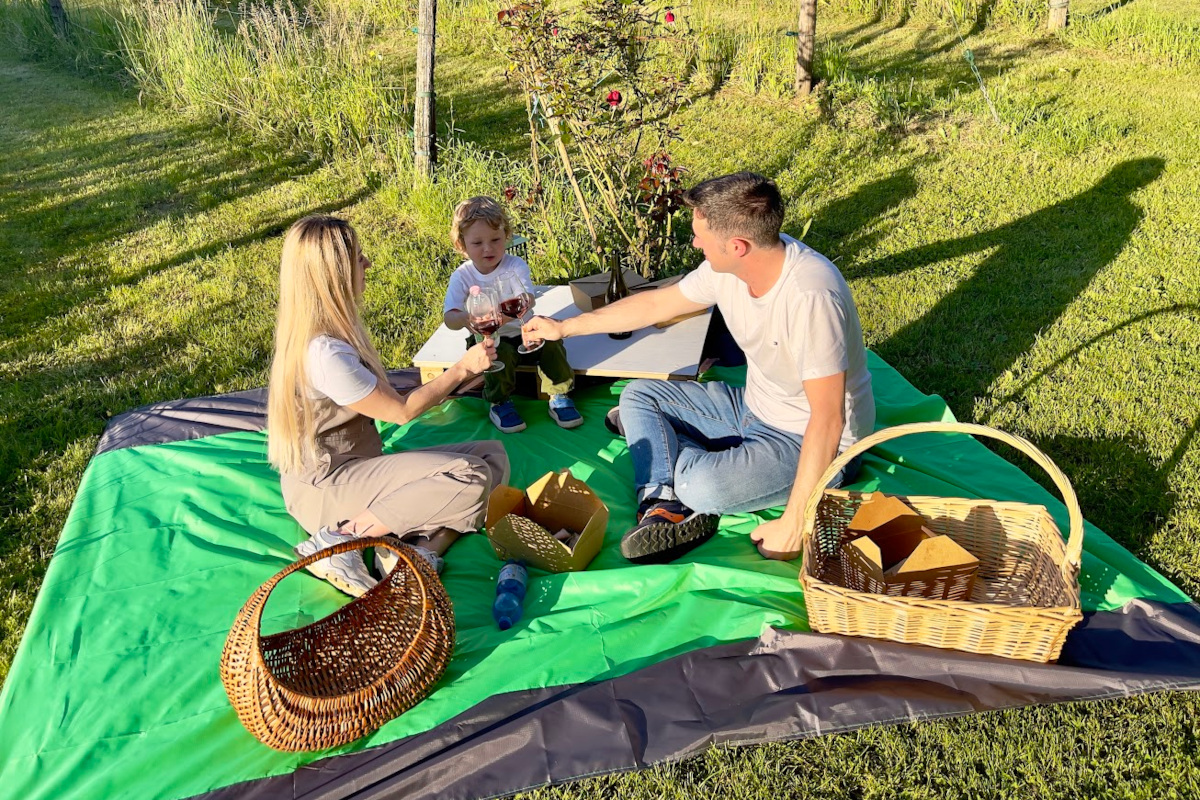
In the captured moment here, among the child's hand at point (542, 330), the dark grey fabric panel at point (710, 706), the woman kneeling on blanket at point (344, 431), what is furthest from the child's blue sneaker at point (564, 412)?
the dark grey fabric panel at point (710, 706)

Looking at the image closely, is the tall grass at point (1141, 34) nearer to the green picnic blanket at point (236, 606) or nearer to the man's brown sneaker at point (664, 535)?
the green picnic blanket at point (236, 606)

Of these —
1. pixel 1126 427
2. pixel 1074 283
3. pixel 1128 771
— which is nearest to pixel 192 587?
pixel 1128 771

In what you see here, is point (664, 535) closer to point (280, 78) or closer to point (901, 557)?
point (901, 557)

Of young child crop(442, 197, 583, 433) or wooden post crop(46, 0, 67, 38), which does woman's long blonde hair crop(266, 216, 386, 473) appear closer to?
young child crop(442, 197, 583, 433)

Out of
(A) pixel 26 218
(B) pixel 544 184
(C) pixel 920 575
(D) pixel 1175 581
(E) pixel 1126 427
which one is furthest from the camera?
(A) pixel 26 218

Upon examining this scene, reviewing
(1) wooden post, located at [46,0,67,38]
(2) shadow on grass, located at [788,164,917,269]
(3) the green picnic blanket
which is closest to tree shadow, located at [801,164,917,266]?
(2) shadow on grass, located at [788,164,917,269]

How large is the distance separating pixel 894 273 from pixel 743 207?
326cm

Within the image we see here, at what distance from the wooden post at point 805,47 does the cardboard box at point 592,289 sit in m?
4.46

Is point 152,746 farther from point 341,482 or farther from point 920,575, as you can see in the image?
point 920,575

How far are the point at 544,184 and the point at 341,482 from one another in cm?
395

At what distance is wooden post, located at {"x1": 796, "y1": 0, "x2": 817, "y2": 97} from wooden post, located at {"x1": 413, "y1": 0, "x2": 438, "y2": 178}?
3409 millimetres

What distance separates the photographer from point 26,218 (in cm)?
821

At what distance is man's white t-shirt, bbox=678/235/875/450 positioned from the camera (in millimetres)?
3141

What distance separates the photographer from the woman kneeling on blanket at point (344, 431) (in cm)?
325
